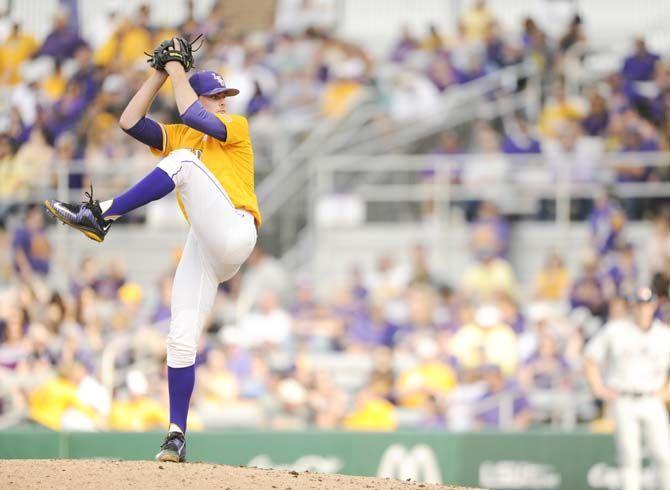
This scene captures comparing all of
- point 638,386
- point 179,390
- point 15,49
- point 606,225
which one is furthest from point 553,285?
point 15,49

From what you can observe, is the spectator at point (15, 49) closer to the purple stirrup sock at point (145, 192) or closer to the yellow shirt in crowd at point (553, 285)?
the yellow shirt in crowd at point (553, 285)

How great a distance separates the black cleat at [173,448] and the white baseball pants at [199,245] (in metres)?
0.41

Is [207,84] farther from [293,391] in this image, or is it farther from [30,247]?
[30,247]

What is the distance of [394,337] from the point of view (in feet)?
44.5

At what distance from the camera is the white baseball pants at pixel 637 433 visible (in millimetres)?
10547

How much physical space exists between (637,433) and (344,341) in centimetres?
392

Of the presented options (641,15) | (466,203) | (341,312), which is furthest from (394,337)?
→ (641,15)

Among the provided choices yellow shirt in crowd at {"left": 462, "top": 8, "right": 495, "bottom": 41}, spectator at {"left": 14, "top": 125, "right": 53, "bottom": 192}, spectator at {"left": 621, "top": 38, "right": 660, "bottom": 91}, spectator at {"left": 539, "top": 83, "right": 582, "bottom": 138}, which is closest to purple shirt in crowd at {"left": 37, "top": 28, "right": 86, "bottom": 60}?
spectator at {"left": 14, "top": 125, "right": 53, "bottom": 192}

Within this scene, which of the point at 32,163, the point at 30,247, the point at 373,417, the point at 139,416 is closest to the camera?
the point at 139,416

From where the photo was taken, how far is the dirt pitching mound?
6812 mm

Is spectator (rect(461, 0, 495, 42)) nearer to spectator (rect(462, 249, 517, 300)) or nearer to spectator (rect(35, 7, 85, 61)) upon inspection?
spectator (rect(462, 249, 517, 300))

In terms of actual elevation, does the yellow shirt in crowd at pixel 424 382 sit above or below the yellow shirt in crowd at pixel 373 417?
above

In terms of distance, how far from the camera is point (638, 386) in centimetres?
1056

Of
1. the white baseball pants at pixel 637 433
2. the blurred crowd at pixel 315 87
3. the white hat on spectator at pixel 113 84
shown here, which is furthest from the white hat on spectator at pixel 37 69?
the white baseball pants at pixel 637 433
